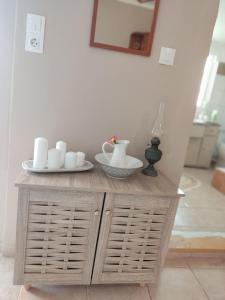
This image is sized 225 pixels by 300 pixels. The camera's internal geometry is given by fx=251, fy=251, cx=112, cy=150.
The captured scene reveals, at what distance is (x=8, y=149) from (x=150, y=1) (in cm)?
124

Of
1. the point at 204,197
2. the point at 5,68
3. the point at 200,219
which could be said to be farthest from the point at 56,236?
the point at 204,197

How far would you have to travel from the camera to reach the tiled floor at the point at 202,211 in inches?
93.0

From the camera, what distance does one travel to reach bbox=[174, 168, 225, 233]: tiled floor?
236cm

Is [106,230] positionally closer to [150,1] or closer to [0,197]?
[0,197]

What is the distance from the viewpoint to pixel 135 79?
157 centimetres

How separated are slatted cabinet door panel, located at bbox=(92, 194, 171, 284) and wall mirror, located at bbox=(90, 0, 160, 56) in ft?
2.89

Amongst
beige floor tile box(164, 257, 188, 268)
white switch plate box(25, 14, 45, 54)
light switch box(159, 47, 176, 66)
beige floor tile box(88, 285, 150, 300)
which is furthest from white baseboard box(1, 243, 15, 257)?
light switch box(159, 47, 176, 66)

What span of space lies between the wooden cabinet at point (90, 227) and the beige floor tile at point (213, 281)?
476mm

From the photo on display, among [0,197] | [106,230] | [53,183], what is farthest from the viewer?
[0,197]

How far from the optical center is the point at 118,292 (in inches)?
61.6

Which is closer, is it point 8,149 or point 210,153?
point 8,149

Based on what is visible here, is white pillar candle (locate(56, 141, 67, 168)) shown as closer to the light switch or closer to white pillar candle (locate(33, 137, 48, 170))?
white pillar candle (locate(33, 137, 48, 170))

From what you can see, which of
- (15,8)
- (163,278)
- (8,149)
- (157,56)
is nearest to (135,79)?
(157,56)

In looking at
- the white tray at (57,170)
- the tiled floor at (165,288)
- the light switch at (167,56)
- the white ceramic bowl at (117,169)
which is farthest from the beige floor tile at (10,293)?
the light switch at (167,56)
